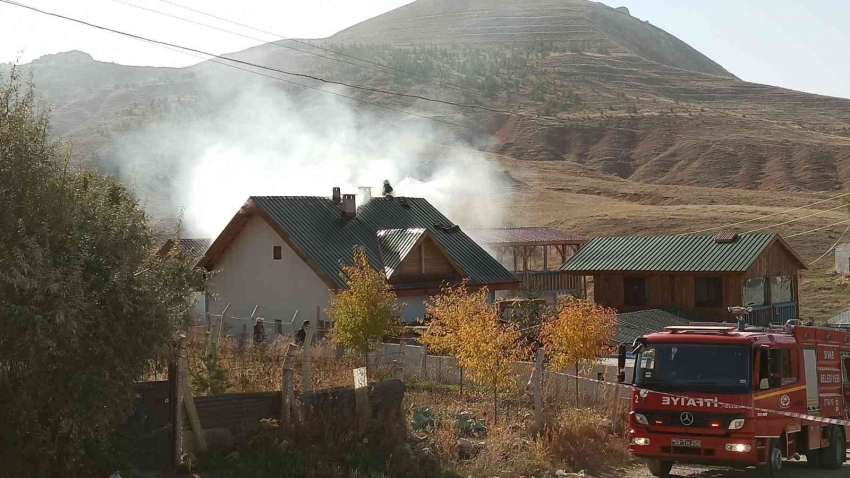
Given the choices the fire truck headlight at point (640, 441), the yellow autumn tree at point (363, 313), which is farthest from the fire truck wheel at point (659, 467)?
the yellow autumn tree at point (363, 313)

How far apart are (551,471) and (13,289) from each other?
908 cm

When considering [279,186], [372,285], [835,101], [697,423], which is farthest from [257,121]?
[697,423]

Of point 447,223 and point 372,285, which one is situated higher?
point 447,223

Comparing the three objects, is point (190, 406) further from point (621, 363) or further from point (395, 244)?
point (395, 244)

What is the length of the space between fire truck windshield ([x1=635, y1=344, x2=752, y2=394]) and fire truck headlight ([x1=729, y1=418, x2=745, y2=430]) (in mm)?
445

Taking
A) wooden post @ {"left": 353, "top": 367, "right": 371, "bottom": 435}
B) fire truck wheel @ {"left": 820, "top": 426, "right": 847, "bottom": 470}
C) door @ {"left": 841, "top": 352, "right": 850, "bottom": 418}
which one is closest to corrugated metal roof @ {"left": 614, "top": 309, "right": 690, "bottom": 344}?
door @ {"left": 841, "top": 352, "right": 850, "bottom": 418}

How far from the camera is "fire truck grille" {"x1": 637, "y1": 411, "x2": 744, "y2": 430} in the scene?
15492 mm

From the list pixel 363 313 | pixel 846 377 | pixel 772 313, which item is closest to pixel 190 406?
pixel 363 313

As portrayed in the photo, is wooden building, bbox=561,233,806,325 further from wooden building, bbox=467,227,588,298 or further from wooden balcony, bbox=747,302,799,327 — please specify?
wooden building, bbox=467,227,588,298

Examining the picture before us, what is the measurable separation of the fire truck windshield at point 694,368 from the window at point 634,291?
26.9 metres

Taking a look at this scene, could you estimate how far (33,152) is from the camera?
12492mm

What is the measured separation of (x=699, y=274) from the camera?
40.9 m

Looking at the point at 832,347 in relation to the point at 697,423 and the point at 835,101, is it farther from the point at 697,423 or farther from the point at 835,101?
the point at 835,101

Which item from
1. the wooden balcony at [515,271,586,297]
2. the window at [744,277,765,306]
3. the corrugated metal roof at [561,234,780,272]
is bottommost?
the window at [744,277,765,306]
